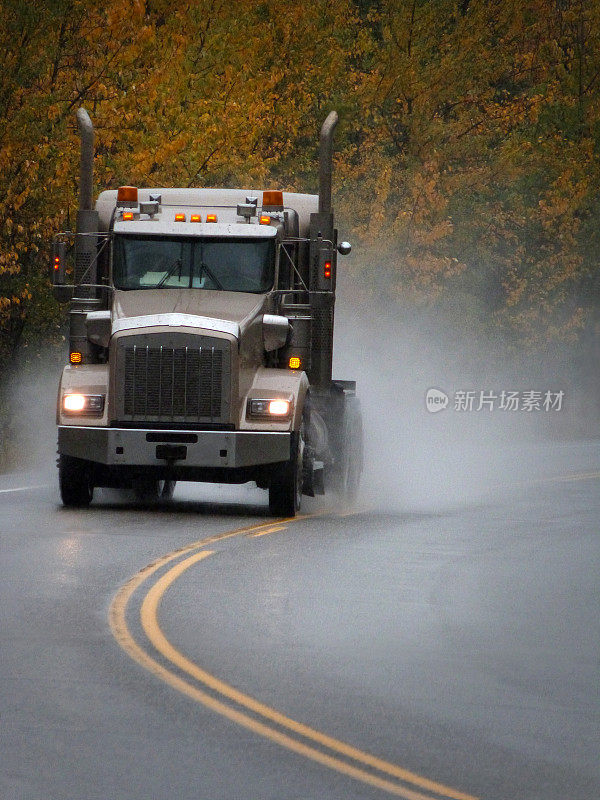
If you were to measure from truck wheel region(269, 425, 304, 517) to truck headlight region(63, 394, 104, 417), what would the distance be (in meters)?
2.02

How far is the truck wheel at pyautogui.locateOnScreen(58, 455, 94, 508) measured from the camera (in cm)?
1803

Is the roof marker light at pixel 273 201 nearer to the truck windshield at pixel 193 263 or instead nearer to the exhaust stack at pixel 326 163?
the truck windshield at pixel 193 263

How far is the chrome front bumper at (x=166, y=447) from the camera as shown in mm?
17359

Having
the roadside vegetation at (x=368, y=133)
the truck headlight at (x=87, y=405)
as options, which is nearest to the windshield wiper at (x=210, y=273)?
the truck headlight at (x=87, y=405)

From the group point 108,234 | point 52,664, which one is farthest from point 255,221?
point 52,664

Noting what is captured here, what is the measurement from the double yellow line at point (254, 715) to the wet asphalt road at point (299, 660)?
0.02 metres

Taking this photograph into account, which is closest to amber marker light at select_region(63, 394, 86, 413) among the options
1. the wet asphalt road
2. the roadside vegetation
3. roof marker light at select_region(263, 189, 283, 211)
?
the wet asphalt road

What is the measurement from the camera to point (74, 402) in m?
17.7

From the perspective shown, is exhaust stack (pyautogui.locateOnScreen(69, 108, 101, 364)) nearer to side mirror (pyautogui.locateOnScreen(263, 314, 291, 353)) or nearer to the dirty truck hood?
the dirty truck hood

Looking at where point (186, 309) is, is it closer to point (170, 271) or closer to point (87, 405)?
point (170, 271)


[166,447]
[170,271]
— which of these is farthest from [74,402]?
[170,271]

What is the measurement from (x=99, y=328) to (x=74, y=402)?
975mm

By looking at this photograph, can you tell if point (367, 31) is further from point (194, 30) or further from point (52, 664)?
point (52, 664)

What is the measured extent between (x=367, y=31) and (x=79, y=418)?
904 inches
